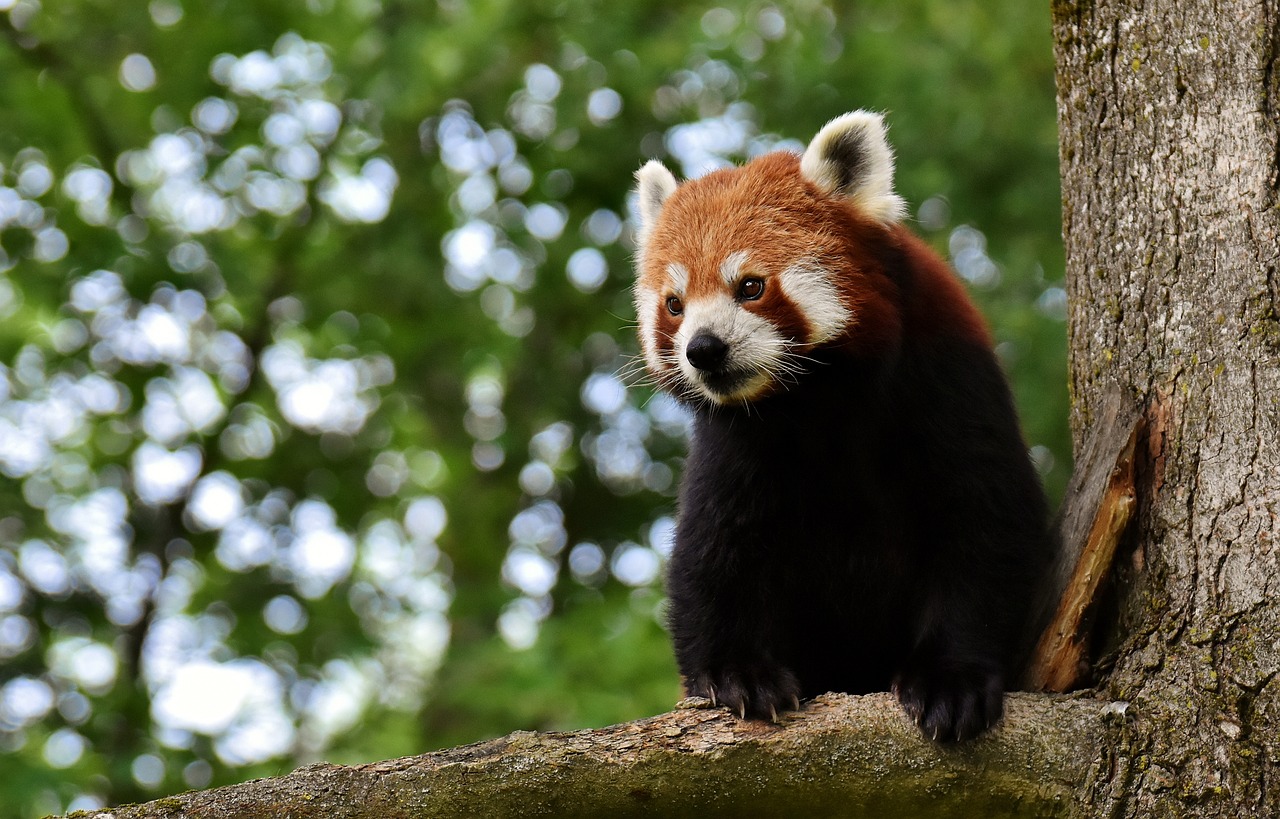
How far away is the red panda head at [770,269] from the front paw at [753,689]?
2.52 ft

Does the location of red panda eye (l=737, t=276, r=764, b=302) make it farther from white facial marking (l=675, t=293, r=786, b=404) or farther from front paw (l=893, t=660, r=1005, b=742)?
front paw (l=893, t=660, r=1005, b=742)

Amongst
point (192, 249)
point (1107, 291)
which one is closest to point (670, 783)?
point (1107, 291)

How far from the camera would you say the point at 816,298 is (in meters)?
3.33

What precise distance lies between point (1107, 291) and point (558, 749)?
6.12 feet

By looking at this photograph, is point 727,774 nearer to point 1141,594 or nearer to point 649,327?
point 1141,594

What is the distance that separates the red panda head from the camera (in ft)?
10.8

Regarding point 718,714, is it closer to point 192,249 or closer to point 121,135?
point 192,249

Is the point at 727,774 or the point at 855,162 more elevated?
the point at 855,162

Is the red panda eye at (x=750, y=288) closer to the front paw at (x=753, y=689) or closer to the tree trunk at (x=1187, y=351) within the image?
the tree trunk at (x=1187, y=351)

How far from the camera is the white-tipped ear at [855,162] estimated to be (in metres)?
3.54

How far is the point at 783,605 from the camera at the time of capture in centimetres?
353

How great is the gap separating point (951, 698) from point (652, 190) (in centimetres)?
202

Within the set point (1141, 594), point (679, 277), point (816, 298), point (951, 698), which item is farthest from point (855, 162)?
point (951, 698)

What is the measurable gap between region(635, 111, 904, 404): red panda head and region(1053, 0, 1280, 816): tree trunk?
58 centimetres
